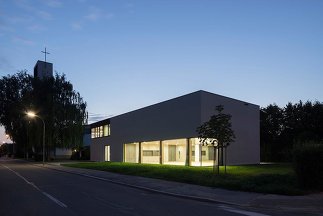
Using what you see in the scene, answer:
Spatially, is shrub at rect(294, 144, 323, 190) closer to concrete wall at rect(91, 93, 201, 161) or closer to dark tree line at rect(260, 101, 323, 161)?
concrete wall at rect(91, 93, 201, 161)

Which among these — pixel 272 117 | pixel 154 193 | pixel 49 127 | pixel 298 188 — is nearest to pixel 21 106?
pixel 49 127

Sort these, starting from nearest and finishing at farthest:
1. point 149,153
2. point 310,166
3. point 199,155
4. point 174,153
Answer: point 310,166 → point 199,155 → point 174,153 → point 149,153

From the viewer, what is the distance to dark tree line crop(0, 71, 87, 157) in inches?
2275

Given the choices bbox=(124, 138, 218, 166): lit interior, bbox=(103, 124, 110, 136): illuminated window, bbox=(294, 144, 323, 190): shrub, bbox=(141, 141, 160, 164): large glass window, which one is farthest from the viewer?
bbox=(103, 124, 110, 136): illuminated window

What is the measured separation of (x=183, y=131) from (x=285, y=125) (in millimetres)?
28451

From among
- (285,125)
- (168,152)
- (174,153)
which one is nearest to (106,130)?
(174,153)

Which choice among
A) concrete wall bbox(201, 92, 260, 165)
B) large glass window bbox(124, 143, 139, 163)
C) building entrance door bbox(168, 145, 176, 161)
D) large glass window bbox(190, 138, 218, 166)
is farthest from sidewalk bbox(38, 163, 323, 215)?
large glass window bbox(124, 143, 139, 163)

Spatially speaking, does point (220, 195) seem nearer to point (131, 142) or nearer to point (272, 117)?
point (131, 142)

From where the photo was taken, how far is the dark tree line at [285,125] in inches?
2240

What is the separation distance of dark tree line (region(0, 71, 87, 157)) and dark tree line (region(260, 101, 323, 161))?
2540 centimetres

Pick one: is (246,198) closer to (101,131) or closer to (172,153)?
(172,153)

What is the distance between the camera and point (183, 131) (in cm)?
Answer: 3931

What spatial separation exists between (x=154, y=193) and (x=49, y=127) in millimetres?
41460

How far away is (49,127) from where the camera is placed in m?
57.2
